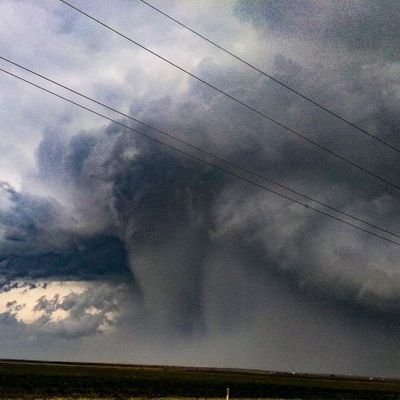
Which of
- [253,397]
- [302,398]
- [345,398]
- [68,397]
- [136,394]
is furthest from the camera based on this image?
[345,398]

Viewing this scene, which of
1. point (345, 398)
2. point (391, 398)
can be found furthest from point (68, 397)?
point (391, 398)

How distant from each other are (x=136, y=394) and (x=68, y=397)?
968cm

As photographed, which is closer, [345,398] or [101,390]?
[101,390]

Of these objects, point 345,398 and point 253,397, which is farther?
point 345,398

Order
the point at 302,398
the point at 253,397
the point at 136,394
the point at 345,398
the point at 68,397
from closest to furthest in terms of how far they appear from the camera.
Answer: the point at 68,397 → the point at 136,394 → the point at 253,397 → the point at 302,398 → the point at 345,398

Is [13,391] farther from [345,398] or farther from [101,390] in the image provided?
[345,398]

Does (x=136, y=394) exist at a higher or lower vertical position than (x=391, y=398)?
lower

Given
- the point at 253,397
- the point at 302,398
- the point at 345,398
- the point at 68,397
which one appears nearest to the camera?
the point at 68,397

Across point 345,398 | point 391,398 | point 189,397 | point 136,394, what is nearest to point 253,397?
point 189,397

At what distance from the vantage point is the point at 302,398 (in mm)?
77250

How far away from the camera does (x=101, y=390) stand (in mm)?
65500

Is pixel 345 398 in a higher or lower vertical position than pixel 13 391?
higher

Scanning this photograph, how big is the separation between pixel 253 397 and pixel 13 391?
110ft

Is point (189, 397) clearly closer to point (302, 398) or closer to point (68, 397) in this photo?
point (68, 397)
